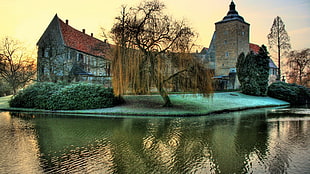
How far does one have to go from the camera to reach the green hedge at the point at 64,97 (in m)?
16.4

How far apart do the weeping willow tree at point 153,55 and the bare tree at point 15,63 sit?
16.0 meters

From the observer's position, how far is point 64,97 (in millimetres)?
16547

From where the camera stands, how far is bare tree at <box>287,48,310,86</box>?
3872 cm

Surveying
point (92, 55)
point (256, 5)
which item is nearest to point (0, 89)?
point (92, 55)

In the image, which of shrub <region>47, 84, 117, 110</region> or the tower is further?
the tower

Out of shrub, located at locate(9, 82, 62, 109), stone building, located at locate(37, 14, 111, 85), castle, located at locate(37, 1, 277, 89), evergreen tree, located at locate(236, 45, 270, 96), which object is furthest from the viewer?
castle, located at locate(37, 1, 277, 89)

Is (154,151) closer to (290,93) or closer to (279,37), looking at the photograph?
(290,93)

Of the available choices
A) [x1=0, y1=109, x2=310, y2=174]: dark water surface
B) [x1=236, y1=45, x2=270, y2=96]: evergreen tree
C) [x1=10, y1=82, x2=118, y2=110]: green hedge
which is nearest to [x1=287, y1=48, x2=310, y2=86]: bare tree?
[x1=236, y1=45, x2=270, y2=96]: evergreen tree

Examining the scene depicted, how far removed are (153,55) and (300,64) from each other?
112 feet

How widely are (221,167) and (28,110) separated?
15674 millimetres

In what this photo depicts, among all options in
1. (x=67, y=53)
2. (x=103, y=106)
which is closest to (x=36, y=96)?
(x=103, y=106)

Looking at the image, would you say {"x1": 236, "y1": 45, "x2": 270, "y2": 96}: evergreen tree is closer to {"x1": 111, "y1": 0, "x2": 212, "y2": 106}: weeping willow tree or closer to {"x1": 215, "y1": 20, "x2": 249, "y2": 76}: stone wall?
{"x1": 215, "y1": 20, "x2": 249, "y2": 76}: stone wall

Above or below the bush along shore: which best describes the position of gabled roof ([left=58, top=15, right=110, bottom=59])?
above

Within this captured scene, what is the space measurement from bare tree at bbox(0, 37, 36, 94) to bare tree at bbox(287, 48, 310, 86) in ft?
124
